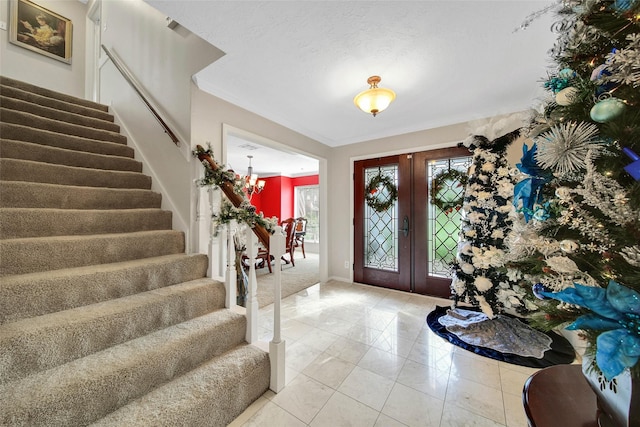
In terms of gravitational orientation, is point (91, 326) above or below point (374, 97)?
below

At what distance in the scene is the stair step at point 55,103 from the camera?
2488 millimetres

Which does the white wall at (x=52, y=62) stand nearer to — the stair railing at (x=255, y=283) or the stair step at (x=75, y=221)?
the stair step at (x=75, y=221)

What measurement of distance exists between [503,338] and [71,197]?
161 inches

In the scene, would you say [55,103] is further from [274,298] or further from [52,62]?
[274,298]

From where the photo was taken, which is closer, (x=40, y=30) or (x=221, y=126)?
(x=221, y=126)

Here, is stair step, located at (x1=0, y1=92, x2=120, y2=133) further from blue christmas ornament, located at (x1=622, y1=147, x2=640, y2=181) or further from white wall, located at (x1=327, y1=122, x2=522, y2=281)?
blue christmas ornament, located at (x1=622, y1=147, x2=640, y2=181)

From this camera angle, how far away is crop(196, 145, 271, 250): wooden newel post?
1.64 meters

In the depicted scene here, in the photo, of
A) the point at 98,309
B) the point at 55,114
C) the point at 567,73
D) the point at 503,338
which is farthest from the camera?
the point at 55,114

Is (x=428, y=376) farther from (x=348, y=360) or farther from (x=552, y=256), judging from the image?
(x=552, y=256)

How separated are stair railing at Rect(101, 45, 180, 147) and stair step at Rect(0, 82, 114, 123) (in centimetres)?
64

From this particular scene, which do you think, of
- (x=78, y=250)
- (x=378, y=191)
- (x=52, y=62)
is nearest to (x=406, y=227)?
(x=378, y=191)

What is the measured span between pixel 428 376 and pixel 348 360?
62 centimetres

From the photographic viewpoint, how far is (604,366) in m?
0.39

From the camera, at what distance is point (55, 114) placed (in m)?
2.61
